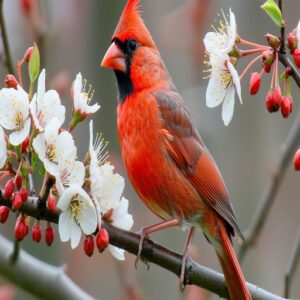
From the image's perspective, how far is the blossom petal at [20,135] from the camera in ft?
8.14

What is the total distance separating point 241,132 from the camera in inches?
251

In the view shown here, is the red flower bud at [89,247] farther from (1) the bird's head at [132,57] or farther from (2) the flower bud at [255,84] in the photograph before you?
(1) the bird's head at [132,57]

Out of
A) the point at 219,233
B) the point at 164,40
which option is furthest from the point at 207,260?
the point at 219,233

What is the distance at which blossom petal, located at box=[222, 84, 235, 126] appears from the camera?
2.78 metres

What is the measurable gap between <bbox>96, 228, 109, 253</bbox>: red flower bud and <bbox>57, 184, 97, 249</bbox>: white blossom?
0.03 m

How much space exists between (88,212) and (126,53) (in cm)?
130

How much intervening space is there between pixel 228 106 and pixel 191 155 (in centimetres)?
100

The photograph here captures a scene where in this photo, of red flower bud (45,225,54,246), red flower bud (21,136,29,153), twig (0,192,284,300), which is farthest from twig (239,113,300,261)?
red flower bud (21,136,29,153)

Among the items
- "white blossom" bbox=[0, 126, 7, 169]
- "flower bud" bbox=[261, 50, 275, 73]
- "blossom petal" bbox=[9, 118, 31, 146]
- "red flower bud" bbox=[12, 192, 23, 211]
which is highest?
"flower bud" bbox=[261, 50, 275, 73]

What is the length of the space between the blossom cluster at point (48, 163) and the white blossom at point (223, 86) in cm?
49

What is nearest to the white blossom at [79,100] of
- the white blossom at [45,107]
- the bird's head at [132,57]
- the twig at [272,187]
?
the white blossom at [45,107]

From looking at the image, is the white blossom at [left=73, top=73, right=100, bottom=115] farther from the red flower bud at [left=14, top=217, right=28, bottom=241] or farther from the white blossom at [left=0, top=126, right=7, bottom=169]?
the red flower bud at [left=14, top=217, right=28, bottom=241]

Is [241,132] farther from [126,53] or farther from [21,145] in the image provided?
[21,145]

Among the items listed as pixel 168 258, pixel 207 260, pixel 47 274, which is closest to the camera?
pixel 168 258
